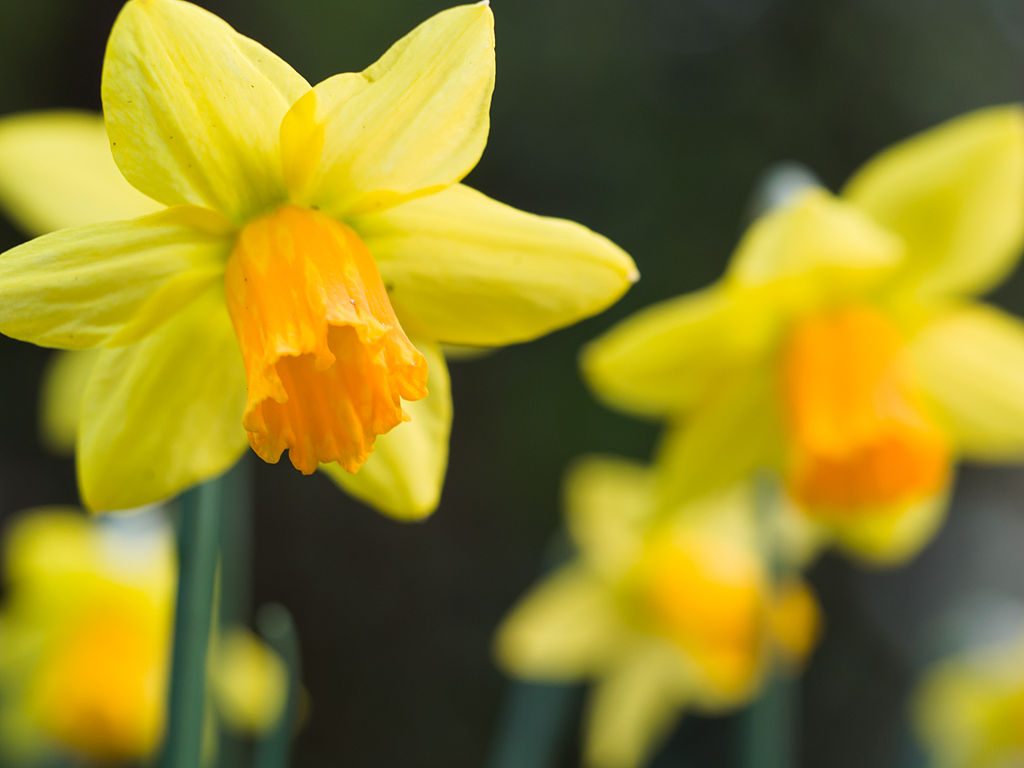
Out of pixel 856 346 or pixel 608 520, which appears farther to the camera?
pixel 608 520

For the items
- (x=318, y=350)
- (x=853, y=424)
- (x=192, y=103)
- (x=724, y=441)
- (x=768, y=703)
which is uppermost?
(x=192, y=103)

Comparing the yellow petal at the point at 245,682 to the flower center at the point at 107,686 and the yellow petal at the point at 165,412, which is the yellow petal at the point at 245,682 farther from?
the yellow petal at the point at 165,412

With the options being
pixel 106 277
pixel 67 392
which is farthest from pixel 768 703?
pixel 67 392

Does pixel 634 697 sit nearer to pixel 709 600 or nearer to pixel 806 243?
pixel 709 600

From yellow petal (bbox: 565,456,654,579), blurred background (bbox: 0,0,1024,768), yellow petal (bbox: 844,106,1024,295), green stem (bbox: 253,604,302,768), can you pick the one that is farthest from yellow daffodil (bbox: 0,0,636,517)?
blurred background (bbox: 0,0,1024,768)

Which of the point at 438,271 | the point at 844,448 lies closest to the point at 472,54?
the point at 438,271

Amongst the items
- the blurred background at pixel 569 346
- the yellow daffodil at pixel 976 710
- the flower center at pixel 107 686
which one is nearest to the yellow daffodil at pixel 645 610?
the yellow daffodil at pixel 976 710
